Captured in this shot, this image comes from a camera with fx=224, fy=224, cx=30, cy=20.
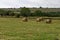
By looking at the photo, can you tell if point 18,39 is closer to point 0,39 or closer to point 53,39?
point 0,39

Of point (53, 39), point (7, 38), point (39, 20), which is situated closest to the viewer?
point (53, 39)

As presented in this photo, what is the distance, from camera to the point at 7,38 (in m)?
19.3

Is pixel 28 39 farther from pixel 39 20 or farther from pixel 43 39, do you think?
pixel 39 20

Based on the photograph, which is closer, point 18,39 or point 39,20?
point 18,39

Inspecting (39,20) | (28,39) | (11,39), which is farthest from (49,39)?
(39,20)

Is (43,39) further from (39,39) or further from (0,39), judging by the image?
(0,39)

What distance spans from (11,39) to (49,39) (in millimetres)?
3150

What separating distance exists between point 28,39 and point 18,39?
832 millimetres

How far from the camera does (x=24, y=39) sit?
61.3 ft

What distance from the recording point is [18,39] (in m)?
18.5

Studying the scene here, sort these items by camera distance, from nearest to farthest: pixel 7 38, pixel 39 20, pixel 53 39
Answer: pixel 53 39 → pixel 7 38 → pixel 39 20

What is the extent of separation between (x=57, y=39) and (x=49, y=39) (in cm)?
65

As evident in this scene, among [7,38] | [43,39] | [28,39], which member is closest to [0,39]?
[7,38]

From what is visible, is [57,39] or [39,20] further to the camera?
[39,20]
